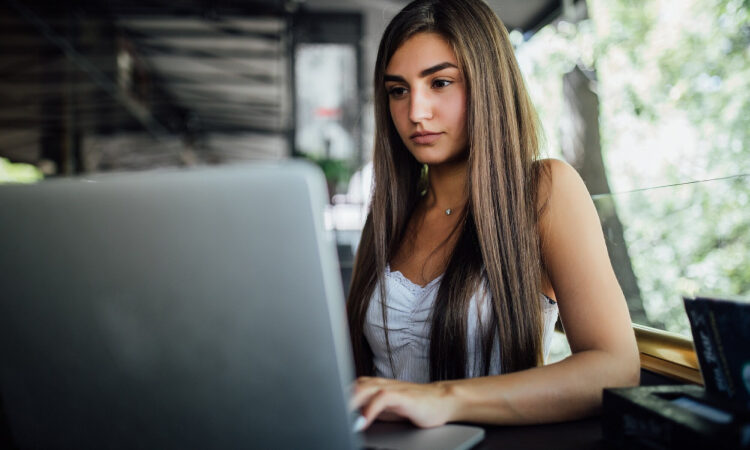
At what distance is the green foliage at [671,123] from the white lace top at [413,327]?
15.6 inches

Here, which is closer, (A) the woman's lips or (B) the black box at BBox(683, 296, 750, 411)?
(B) the black box at BBox(683, 296, 750, 411)

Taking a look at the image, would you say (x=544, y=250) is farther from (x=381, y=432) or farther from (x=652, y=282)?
(x=381, y=432)

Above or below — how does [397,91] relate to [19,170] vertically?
below

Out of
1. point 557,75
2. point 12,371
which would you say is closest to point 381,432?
point 12,371

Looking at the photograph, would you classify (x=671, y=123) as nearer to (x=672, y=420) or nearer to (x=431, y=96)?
(x=431, y=96)

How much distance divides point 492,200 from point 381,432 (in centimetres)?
65

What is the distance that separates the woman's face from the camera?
133cm

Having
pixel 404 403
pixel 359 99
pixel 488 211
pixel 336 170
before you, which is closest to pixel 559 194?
pixel 488 211

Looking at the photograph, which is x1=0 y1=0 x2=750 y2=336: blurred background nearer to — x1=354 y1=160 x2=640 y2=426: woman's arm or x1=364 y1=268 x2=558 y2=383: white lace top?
x1=354 y1=160 x2=640 y2=426: woman's arm

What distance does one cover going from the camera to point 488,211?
1251mm

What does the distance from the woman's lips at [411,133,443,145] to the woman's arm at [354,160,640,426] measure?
34 cm

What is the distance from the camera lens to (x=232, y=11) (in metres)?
6.91

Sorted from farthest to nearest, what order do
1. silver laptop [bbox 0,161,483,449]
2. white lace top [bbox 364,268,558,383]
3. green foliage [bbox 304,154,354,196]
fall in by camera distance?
green foliage [bbox 304,154,354,196]
white lace top [bbox 364,268,558,383]
silver laptop [bbox 0,161,483,449]

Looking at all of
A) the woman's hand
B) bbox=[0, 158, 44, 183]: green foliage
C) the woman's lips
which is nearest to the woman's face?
the woman's lips
